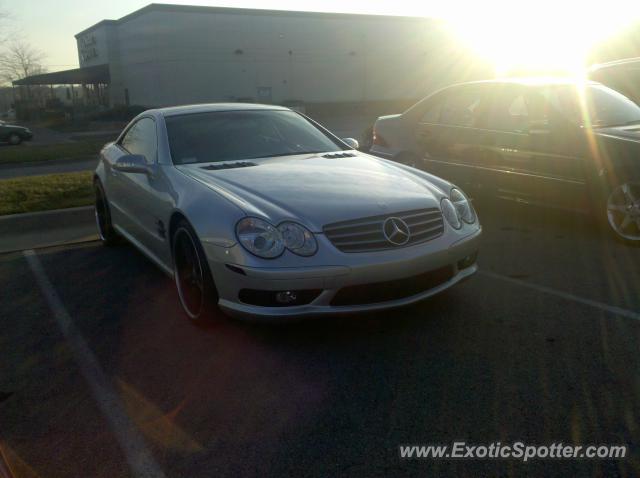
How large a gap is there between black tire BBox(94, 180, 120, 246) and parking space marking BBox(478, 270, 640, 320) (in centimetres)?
352

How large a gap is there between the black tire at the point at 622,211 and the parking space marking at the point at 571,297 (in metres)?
1.40

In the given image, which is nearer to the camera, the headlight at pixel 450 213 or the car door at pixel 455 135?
the headlight at pixel 450 213

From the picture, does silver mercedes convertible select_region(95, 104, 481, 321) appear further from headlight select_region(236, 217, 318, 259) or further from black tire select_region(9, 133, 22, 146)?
black tire select_region(9, 133, 22, 146)

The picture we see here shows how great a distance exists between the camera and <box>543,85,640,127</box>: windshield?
6.04 metres

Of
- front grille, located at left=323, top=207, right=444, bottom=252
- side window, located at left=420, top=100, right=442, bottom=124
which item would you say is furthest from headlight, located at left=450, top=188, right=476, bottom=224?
side window, located at left=420, top=100, right=442, bottom=124

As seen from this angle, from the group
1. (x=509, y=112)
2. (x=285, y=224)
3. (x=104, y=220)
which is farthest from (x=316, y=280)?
(x=509, y=112)

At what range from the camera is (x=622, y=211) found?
5.54 metres

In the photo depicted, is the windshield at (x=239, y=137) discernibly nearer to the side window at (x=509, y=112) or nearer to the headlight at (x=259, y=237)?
the headlight at (x=259, y=237)

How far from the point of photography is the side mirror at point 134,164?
476 cm

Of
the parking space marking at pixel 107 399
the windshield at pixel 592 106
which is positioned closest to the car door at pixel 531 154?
the windshield at pixel 592 106

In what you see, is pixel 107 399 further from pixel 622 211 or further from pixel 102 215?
pixel 622 211

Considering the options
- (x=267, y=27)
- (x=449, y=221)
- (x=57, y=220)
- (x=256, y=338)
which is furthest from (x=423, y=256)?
(x=267, y=27)

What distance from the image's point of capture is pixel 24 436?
9.57ft

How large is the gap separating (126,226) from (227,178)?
174 centimetres
